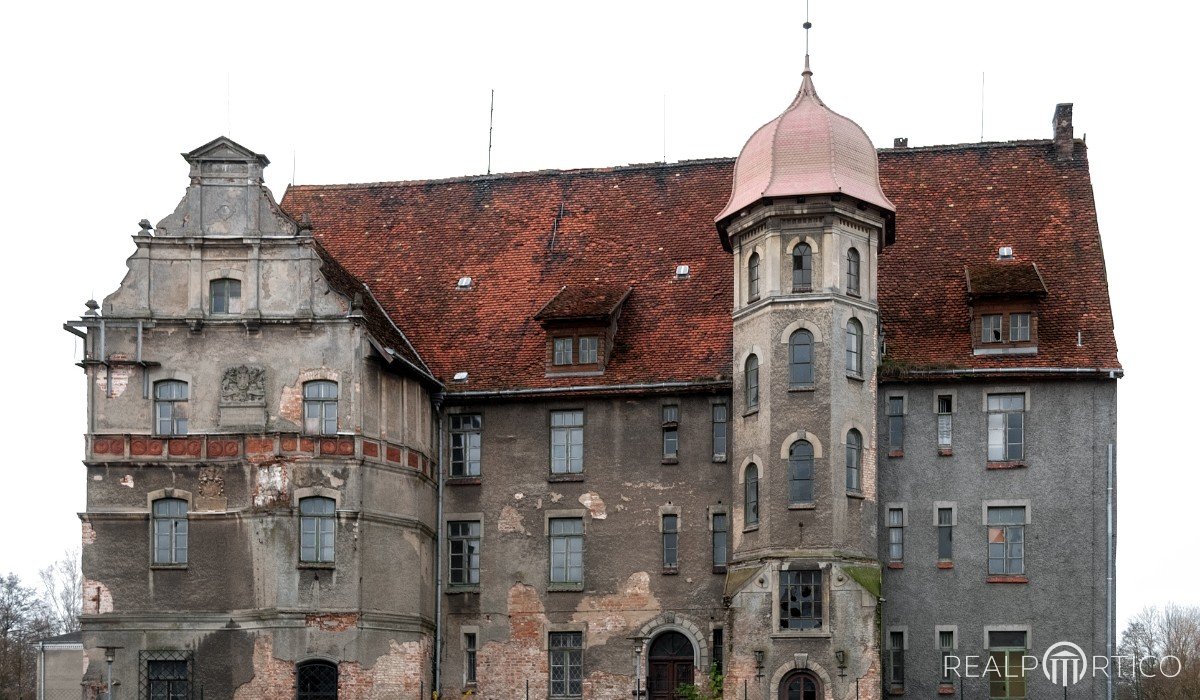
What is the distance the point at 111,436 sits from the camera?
129 feet

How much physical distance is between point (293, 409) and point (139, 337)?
3.68 m

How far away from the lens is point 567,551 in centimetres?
4125

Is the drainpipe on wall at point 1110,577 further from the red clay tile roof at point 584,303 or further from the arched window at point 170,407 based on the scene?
the arched window at point 170,407

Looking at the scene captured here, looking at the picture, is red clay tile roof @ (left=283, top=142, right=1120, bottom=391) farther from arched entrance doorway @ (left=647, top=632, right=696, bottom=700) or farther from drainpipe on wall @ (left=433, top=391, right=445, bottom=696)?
arched entrance doorway @ (left=647, top=632, right=696, bottom=700)

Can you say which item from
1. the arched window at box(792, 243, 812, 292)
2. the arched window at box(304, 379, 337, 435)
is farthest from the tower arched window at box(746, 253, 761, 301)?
the arched window at box(304, 379, 337, 435)

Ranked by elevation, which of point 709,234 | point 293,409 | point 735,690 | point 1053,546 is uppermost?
point 709,234

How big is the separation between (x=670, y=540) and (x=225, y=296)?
1102cm

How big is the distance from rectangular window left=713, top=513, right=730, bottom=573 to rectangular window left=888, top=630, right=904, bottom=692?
3.88 m

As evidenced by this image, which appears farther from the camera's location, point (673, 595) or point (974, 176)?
point (974, 176)

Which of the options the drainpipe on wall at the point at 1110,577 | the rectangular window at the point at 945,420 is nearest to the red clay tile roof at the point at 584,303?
the rectangular window at the point at 945,420

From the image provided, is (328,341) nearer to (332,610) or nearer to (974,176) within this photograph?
(332,610)

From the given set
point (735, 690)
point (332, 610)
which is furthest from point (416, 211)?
point (735, 690)

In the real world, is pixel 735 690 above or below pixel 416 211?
below

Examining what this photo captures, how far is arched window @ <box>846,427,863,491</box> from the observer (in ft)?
126
